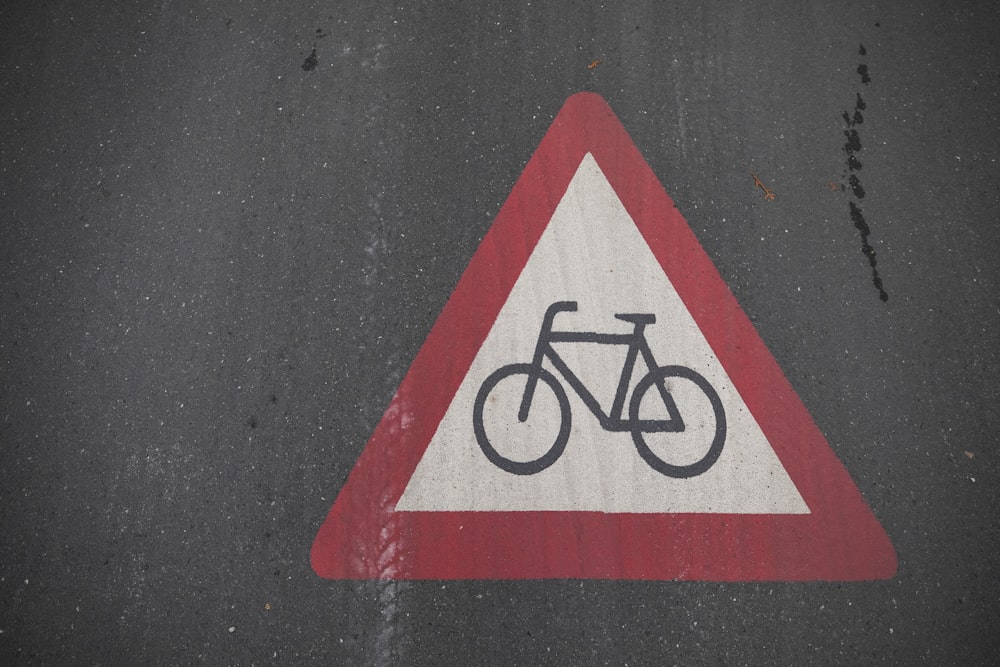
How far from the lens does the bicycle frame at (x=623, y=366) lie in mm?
2395

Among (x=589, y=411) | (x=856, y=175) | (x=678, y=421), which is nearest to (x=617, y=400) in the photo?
(x=589, y=411)

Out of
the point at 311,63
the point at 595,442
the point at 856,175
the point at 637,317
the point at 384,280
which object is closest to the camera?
the point at 595,442

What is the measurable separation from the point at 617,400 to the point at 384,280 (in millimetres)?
1266

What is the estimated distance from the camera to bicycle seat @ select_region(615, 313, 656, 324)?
8.19 ft

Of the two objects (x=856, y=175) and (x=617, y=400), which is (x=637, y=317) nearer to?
(x=617, y=400)

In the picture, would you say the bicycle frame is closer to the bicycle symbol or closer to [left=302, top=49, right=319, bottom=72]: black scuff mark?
the bicycle symbol

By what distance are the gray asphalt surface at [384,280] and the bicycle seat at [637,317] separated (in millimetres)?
505

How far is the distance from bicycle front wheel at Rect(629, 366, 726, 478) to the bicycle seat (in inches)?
9.2

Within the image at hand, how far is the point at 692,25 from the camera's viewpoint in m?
3.01

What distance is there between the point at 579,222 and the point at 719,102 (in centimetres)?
110

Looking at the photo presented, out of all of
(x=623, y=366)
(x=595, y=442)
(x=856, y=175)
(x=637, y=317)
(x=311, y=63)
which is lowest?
(x=595, y=442)

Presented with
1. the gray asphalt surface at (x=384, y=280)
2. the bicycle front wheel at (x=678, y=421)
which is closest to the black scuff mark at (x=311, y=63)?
the gray asphalt surface at (x=384, y=280)

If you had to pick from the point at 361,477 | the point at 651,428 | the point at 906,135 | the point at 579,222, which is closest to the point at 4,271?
the point at 361,477

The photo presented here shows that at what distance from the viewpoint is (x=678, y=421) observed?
239cm
